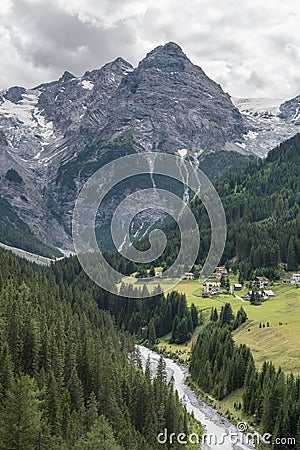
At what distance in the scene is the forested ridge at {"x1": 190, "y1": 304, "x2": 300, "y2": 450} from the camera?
71625 mm

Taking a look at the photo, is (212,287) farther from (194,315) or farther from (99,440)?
(99,440)

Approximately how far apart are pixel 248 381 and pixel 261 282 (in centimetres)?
8364

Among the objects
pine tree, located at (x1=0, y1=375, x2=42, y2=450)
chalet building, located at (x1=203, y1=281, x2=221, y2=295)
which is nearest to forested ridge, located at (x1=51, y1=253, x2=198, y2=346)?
chalet building, located at (x1=203, y1=281, x2=221, y2=295)

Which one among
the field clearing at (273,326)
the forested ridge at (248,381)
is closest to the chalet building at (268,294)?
the field clearing at (273,326)

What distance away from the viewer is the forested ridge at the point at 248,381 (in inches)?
2820

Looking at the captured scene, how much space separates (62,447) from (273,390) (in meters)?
39.3

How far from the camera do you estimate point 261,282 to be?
577 feet

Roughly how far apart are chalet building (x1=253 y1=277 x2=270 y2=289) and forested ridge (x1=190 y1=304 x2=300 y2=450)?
35002 millimetres

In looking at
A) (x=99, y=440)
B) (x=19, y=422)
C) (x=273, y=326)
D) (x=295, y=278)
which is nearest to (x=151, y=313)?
(x=295, y=278)

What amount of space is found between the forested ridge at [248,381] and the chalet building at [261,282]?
115ft

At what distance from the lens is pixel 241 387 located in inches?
3935

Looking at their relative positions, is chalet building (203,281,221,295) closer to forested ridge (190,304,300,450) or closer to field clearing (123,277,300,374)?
field clearing (123,277,300,374)

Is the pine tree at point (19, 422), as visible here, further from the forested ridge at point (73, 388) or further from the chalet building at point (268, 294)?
the chalet building at point (268, 294)

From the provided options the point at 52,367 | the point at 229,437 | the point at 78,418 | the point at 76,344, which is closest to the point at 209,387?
the point at 229,437
